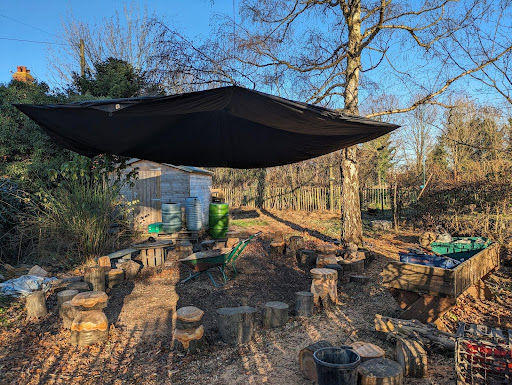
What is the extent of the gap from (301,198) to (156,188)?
297 inches

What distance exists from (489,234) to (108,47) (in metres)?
17.7

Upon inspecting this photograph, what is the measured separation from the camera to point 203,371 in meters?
2.85

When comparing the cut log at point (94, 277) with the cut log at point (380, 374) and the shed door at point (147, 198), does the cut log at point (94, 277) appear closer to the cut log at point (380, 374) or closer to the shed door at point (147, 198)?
the cut log at point (380, 374)

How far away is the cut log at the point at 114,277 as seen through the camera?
207 inches

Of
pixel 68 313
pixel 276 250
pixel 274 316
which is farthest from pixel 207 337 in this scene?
pixel 276 250

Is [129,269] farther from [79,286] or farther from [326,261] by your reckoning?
[326,261]

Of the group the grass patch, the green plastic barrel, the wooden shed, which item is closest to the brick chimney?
the wooden shed

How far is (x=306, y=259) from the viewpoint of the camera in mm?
6363

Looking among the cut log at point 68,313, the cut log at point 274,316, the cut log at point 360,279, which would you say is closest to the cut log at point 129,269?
the cut log at point 68,313

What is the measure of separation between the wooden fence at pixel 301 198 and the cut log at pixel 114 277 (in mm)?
10846

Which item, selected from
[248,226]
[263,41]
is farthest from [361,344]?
[248,226]

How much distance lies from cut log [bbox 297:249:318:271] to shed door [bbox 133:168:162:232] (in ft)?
16.4

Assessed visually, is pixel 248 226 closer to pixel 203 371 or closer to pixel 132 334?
pixel 132 334

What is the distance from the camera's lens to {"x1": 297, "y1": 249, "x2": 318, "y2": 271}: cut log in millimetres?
6293
